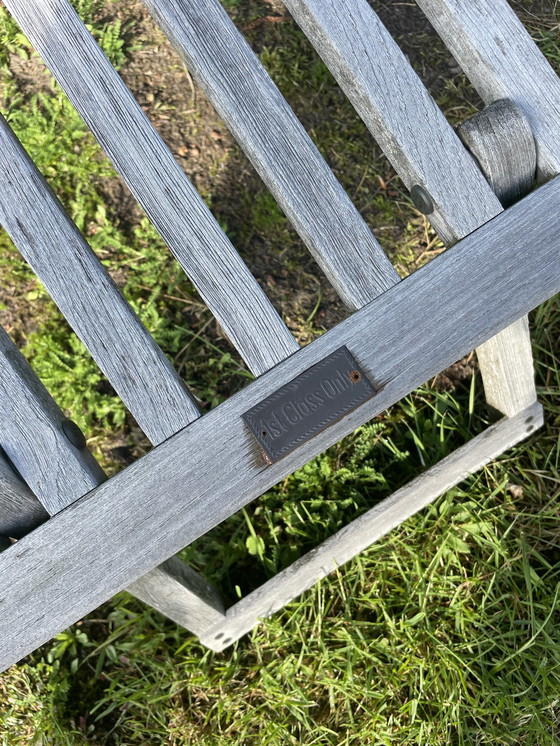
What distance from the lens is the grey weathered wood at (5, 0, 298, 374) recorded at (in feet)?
4.23

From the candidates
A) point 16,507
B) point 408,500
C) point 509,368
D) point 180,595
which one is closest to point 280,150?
point 16,507

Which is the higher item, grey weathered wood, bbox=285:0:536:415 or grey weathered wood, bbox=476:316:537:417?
grey weathered wood, bbox=285:0:536:415

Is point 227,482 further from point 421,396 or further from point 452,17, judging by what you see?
point 421,396

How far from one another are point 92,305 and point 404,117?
2.43ft

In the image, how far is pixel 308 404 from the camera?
4.13 feet

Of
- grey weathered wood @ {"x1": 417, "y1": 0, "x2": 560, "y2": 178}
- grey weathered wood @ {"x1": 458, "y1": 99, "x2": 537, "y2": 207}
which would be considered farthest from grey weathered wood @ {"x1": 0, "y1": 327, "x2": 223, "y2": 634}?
grey weathered wood @ {"x1": 417, "y1": 0, "x2": 560, "y2": 178}

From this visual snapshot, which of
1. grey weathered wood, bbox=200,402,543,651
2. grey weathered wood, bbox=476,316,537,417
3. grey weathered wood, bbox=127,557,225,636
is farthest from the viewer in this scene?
grey weathered wood, bbox=200,402,543,651

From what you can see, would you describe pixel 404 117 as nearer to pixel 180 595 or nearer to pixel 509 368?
pixel 509 368

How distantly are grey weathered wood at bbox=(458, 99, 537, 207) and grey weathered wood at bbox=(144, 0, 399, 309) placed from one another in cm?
28

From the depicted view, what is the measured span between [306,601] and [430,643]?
0.46 metres

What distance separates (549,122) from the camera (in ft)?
4.40

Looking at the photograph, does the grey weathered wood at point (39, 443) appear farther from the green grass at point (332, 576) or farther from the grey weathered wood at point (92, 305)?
the green grass at point (332, 576)

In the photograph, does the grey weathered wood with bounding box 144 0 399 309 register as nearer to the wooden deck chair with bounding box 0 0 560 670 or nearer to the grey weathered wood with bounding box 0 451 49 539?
the wooden deck chair with bounding box 0 0 560 670

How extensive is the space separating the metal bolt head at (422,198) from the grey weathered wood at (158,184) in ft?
1.26
